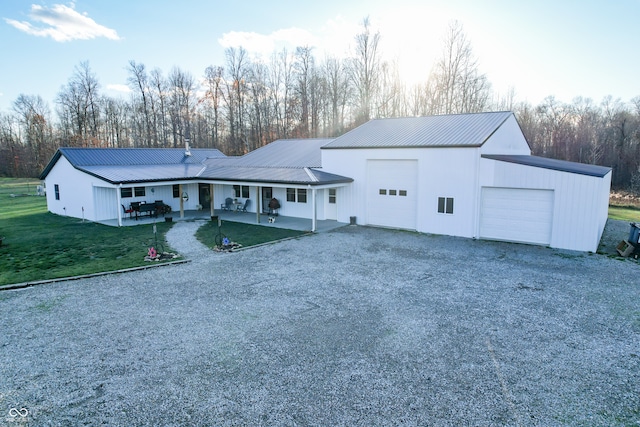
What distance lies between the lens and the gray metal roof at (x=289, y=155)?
20.4m

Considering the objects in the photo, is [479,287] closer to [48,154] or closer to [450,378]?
[450,378]

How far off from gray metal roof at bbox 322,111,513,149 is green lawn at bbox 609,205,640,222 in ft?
30.9

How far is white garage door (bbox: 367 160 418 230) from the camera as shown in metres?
16.9

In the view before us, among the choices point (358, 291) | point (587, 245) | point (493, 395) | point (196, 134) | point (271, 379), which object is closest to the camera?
point (493, 395)

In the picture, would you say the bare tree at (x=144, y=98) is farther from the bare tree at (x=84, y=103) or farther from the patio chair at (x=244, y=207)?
the patio chair at (x=244, y=207)

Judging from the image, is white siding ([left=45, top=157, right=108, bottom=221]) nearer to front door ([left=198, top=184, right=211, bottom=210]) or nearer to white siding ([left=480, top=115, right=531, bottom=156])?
front door ([left=198, top=184, right=211, bottom=210])

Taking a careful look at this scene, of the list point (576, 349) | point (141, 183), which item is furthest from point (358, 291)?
point (141, 183)

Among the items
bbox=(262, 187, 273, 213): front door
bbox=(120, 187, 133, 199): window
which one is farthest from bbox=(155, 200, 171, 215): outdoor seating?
bbox=(262, 187, 273, 213): front door

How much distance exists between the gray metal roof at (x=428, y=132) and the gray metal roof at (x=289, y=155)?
1734 mm

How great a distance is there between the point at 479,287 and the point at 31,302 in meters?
10.5

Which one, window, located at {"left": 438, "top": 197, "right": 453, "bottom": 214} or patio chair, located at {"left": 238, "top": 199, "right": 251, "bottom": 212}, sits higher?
window, located at {"left": 438, "top": 197, "right": 453, "bottom": 214}

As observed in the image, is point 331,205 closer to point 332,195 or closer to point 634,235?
point 332,195

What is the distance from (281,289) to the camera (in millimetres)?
9773

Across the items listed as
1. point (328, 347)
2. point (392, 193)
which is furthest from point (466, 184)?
point (328, 347)
